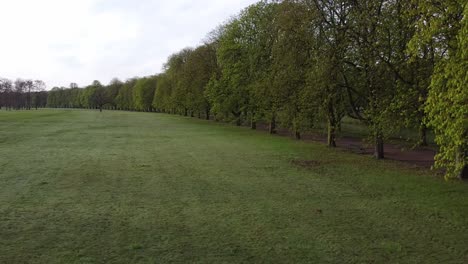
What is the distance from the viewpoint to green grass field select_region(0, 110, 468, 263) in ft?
23.5

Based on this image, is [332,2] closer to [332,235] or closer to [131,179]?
[131,179]

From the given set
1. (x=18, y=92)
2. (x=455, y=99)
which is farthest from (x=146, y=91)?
(x=455, y=99)

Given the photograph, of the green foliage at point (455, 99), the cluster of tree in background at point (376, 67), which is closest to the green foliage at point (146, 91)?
the cluster of tree in background at point (376, 67)

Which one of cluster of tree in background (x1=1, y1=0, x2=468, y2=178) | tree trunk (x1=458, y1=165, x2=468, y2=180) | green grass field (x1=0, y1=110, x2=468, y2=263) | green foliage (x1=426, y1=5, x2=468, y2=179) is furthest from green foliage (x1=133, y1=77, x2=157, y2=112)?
green foliage (x1=426, y1=5, x2=468, y2=179)

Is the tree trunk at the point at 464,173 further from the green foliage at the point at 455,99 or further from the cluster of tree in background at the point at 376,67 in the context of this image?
the green foliage at the point at 455,99

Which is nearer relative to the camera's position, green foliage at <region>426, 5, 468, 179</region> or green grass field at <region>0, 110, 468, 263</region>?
green grass field at <region>0, 110, 468, 263</region>

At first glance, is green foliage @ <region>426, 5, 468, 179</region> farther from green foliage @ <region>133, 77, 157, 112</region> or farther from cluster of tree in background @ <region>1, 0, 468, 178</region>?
green foliage @ <region>133, 77, 157, 112</region>

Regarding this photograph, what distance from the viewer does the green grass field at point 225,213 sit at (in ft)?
23.5

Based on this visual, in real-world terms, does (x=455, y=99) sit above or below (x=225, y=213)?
above

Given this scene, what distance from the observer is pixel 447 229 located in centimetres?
880

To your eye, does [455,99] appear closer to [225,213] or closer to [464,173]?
[225,213]

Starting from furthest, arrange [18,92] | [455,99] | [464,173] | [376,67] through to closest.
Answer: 1. [18,92]
2. [376,67]
3. [464,173]
4. [455,99]

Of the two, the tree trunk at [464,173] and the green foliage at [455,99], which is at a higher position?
the green foliage at [455,99]

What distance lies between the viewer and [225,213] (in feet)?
32.1
